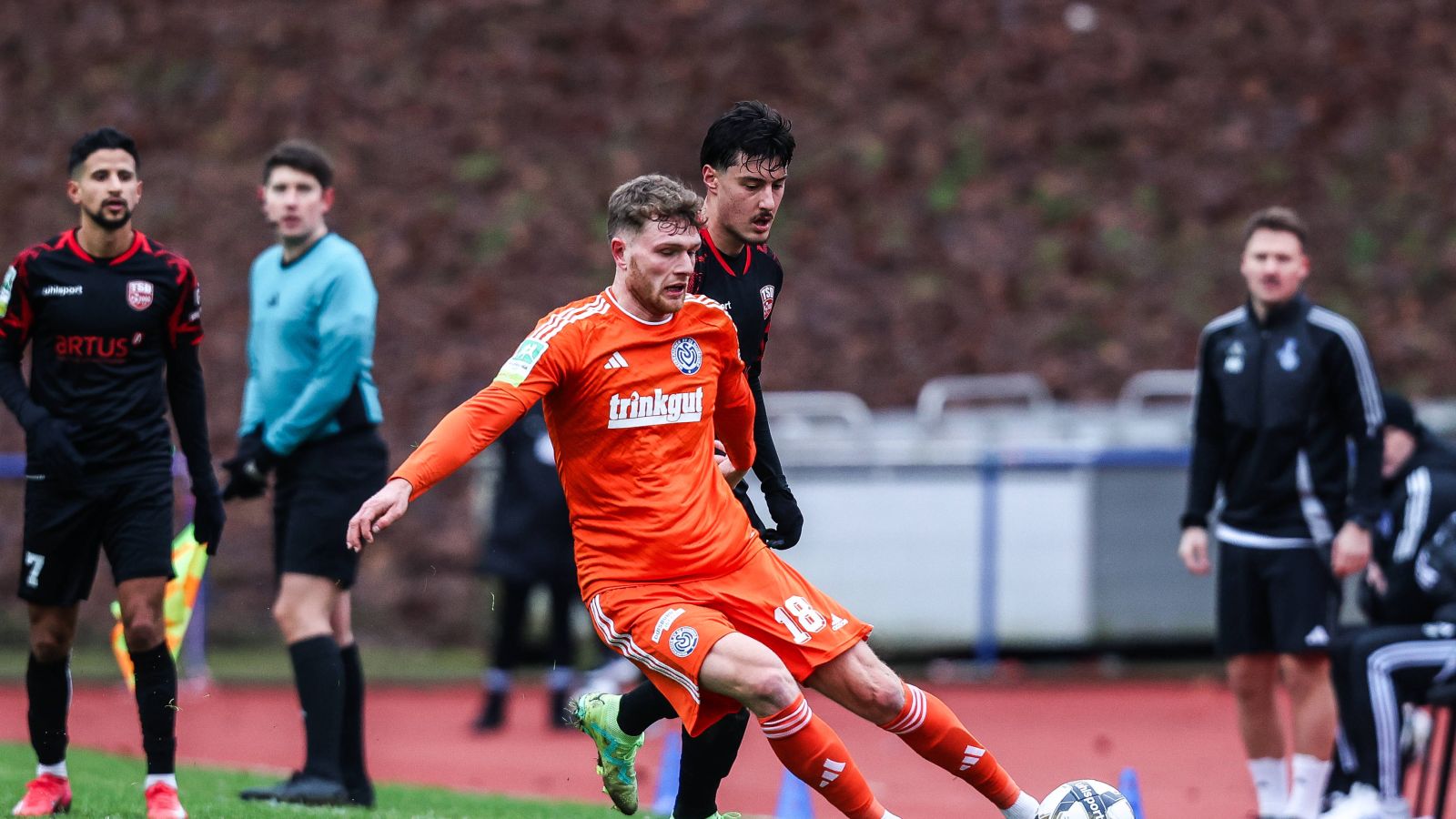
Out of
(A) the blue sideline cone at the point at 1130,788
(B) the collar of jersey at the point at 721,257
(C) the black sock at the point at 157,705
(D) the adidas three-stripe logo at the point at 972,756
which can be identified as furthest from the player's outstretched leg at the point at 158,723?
(A) the blue sideline cone at the point at 1130,788

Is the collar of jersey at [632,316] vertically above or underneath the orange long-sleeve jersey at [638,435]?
above

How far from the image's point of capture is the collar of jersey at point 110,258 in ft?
19.2

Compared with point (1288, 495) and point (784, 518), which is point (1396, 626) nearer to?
point (1288, 495)

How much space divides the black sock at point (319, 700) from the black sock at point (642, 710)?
1667 millimetres

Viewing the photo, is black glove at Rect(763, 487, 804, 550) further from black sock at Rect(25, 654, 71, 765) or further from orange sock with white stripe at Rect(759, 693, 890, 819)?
black sock at Rect(25, 654, 71, 765)

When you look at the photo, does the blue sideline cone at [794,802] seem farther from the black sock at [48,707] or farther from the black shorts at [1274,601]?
the black sock at [48,707]

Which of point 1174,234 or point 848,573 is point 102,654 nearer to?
point 848,573

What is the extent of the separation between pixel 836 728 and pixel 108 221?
6262mm

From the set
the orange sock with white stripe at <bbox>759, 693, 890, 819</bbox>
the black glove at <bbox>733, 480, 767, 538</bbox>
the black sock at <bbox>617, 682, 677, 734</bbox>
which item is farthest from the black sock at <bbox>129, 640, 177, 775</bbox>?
the orange sock with white stripe at <bbox>759, 693, 890, 819</bbox>

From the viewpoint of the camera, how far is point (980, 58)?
65.0 ft

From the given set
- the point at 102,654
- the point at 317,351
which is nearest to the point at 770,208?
the point at 317,351

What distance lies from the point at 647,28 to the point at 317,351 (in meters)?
13.3

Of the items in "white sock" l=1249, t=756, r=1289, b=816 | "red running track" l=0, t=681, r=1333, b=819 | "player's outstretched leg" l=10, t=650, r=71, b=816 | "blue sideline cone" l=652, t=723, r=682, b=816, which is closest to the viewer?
"player's outstretched leg" l=10, t=650, r=71, b=816

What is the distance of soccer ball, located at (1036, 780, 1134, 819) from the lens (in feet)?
16.8
